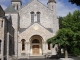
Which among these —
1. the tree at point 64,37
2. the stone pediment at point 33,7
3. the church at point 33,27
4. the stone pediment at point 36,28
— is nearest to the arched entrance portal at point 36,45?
the church at point 33,27

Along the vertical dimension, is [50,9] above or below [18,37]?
above

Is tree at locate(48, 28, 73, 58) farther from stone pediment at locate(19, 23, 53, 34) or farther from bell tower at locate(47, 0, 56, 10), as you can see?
bell tower at locate(47, 0, 56, 10)

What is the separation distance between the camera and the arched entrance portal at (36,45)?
46.0 m

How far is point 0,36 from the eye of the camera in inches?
1064

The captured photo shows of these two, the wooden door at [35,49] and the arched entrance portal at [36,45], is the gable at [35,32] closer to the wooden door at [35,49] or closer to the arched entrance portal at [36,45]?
the arched entrance portal at [36,45]

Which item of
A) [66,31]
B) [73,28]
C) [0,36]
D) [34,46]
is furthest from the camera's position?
[34,46]

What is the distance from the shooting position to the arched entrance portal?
1810 inches

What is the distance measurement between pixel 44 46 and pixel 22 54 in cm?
566

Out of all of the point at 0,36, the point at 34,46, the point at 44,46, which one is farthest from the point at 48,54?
the point at 0,36

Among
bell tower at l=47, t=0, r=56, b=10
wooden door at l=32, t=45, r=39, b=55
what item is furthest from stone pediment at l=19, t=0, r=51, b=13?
wooden door at l=32, t=45, r=39, b=55

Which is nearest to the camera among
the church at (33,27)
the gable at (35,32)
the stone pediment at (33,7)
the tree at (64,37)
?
the tree at (64,37)

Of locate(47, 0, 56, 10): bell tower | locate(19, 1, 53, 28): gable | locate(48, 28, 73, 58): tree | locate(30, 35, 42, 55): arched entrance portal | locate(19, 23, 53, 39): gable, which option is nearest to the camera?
locate(48, 28, 73, 58): tree

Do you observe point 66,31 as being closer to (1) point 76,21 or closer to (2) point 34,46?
(1) point 76,21

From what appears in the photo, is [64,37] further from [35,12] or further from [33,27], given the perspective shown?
[35,12]
